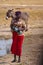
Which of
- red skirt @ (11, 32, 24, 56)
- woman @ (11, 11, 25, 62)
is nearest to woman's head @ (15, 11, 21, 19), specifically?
woman @ (11, 11, 25, 62)

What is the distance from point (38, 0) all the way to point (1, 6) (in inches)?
10.7

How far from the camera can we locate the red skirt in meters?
1.62

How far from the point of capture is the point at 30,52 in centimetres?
166

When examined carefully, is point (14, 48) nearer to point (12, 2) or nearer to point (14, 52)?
point (14, 52)

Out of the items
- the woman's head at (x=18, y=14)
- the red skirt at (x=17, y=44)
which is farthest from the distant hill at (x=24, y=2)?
the red skirt at (x=17, y=44)

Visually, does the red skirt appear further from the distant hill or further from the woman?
the distant hill

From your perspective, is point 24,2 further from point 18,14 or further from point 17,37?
point 17,37

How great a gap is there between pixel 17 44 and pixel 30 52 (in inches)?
4.6


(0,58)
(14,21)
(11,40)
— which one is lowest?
(0,58)

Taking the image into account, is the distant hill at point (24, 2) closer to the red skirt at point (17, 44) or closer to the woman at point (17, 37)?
the woman at point (17, 37)

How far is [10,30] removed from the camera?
5.27ft

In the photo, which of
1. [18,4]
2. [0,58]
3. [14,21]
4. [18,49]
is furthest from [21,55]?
[18,4]

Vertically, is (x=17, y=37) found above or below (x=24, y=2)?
below

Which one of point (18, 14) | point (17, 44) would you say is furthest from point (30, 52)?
point (18, 14)
